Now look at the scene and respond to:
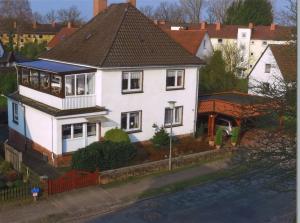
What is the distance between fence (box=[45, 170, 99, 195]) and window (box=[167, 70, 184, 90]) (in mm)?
9159

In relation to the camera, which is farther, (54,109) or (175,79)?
(175,79)

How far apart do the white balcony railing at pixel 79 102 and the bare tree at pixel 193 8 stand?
8684 centimetres

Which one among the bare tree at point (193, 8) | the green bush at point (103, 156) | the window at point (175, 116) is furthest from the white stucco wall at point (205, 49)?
the bare tree at point (193, 8)

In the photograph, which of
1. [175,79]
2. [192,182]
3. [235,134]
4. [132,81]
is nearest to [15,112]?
[132,81]

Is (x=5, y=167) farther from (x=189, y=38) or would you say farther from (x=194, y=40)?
(x=189, y=38)

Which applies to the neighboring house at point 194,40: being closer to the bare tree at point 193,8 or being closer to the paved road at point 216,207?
the paved road at point 216,207

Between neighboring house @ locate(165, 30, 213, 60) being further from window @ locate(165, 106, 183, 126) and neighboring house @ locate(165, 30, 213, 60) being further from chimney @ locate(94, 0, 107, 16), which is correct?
window @ locate(165, 106, 183, 126)

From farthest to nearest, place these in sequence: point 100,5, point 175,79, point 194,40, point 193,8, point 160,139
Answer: point 193,8
point 194,40
point 100,5
point 175,79
point 160,139

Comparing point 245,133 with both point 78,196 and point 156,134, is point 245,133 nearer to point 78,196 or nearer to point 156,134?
point 156,134

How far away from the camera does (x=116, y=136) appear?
26.4m

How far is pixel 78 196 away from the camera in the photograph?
21438 millimetres

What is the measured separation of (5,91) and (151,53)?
17.5 meters

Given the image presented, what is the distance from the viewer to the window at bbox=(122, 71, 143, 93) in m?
27.6

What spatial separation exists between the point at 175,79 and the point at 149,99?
2.33 m
